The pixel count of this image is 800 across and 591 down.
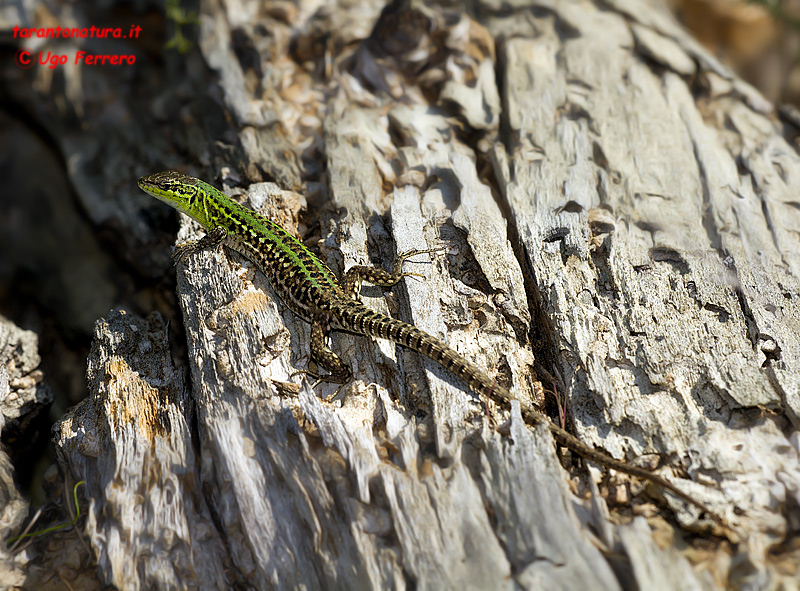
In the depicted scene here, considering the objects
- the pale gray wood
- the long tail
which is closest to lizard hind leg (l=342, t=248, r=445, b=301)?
the long tail

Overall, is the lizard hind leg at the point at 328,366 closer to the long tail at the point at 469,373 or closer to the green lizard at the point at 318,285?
the green lizard at the point at 318,285

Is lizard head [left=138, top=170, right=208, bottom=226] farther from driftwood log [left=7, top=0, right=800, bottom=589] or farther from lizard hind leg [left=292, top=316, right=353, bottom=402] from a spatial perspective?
lizard hind leg [left=292, top=316, right=353, bottom=402]

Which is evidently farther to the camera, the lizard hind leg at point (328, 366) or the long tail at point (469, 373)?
the lizard hind leg at point (328, 366)

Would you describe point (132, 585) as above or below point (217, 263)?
below

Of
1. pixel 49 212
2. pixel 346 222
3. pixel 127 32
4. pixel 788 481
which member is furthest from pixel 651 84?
pixel 49 212

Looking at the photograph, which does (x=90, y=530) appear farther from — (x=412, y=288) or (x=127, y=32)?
(x=127, y=32)

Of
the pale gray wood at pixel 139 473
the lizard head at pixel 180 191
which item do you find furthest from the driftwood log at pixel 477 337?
the lizard head at pixel 180 191
